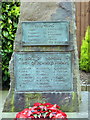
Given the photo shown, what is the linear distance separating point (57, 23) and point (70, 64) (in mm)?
679

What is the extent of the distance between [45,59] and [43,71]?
0.64 ft

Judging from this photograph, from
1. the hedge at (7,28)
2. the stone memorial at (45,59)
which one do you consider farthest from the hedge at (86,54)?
the stone memorial at (45,59)

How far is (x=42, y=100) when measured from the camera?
427 centimetres

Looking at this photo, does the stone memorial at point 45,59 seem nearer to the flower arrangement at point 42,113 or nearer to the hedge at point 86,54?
the flower arrangement at point 42,113

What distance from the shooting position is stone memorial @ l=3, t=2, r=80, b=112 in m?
4.22

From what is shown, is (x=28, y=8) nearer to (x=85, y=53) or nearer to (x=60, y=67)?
(x=60, y=67)

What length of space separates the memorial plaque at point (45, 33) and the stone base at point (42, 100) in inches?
32.1

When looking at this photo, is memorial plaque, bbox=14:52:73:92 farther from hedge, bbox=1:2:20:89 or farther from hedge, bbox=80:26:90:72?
hedge, bbox=80:26:90:72

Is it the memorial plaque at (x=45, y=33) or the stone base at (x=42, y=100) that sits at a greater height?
the memorial plaque at (x=45, y=33)

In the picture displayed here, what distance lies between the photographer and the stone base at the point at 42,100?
13.9 feet

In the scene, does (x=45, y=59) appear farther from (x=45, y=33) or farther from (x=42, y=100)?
(x=42, y=100)

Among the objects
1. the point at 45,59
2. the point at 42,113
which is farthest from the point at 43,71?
the point at 42,113

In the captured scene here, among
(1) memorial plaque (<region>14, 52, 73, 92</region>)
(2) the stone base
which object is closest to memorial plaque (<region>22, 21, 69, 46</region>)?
(1) memorial plaque (<region>14, 52, 73, 92</region>)

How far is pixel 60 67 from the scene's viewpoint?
4.27 m
